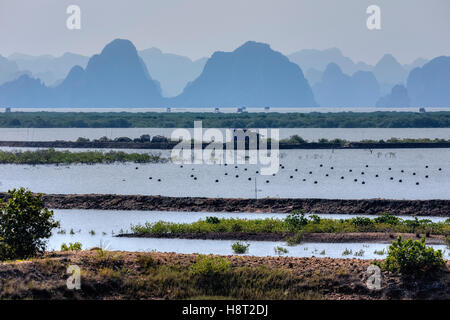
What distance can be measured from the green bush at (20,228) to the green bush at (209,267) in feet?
15.1

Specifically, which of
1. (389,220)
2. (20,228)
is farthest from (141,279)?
(389,220)

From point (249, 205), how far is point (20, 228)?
674 inches

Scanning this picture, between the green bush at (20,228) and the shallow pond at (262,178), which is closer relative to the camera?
the green bush at (20,228)

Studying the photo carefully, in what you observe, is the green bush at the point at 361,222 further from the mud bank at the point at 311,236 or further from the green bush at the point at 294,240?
the green bush at the point at 294,240

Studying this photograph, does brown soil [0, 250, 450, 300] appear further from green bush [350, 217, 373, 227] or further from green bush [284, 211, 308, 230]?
green bush [350, 217, 373, 227]

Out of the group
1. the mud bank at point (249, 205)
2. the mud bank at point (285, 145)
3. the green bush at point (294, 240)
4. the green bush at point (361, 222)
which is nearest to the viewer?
the green bush at point (294, 240)

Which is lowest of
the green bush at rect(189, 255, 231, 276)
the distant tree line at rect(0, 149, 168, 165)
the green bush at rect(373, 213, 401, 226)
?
the green bush at rect(189, 255, 231, 276)

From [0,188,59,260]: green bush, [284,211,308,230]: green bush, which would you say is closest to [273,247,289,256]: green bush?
[284,211,308,230]: green bush

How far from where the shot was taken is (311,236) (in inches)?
974

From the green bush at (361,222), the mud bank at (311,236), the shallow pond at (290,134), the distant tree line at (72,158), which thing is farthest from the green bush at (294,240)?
the shallow pond at (290,134)

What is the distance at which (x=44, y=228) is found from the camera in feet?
57.1

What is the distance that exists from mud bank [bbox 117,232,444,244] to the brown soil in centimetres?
762

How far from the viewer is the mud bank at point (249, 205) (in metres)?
31.4

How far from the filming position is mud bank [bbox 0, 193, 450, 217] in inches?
1235
